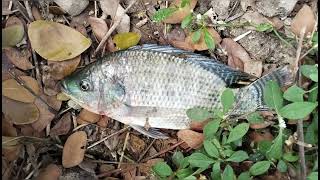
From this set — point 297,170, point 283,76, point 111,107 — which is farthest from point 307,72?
point 111,107

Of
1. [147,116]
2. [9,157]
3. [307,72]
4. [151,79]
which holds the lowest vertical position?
[9,157]

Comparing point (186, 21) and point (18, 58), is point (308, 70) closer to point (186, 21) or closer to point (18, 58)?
point (186, 21)

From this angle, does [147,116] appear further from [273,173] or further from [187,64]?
[273,173]

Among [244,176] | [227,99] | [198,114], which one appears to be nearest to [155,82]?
[198,114]

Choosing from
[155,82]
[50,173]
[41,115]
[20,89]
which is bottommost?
[50,173]

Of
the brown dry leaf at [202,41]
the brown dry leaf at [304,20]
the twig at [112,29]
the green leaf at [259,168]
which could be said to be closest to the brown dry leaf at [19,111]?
the twig at [112,29]

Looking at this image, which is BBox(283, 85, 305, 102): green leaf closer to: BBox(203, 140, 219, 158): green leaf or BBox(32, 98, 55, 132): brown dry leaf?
BBox(203, 140, 219, 158): green leaf
